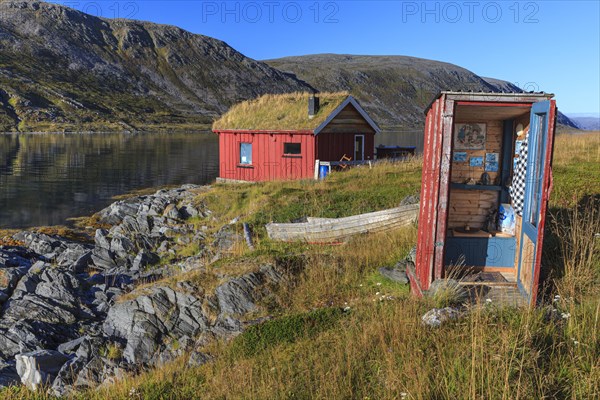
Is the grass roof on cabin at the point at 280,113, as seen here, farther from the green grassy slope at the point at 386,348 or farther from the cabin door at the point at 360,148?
the green grassy slope at the point at 386,348

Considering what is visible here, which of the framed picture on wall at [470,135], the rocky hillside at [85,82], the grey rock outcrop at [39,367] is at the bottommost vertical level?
the grey rock outcrop at [39,367]

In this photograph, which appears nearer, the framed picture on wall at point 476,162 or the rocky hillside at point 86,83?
the framed picture on wall at point 476,162

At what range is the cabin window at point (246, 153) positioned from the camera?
1136 inches

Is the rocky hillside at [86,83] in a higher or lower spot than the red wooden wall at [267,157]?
higher

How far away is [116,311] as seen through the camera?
10734 mm

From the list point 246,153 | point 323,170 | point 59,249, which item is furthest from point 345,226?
point 246,153

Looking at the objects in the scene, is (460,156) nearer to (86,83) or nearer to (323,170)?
(323,170)

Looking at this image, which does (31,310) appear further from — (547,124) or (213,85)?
(213,85)

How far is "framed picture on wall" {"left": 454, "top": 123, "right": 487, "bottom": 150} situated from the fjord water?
24927 mm

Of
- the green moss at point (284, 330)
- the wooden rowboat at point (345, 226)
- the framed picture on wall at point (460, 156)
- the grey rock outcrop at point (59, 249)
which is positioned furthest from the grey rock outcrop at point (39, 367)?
the framed picture on wall at point (460, 156)

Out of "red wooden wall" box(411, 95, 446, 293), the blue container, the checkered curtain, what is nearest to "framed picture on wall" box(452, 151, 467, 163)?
the checkered curtain

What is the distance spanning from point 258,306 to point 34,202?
29654 millimetres

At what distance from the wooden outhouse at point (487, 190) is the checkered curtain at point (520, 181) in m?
0.02

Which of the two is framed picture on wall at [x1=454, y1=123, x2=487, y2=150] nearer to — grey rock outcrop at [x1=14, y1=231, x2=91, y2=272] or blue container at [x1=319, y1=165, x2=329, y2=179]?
grey rock outcrop at [x1=14, y1=231, x2=91, y2=272]
